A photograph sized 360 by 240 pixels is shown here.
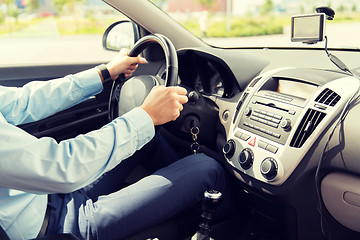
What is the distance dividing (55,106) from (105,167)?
736 millimetres

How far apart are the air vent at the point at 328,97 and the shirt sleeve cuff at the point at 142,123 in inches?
22.9

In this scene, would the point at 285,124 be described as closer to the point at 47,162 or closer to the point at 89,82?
the point at 47,162

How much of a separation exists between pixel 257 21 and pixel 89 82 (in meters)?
12.4

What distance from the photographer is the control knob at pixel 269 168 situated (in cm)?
138

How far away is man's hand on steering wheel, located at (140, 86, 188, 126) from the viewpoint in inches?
49.5

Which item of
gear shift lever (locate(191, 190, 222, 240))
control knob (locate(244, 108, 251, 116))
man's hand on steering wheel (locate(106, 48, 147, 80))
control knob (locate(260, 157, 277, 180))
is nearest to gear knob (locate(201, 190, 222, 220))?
gear shift lever (locate(191, 190, 222, 240))

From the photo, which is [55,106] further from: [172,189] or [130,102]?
[172,189]

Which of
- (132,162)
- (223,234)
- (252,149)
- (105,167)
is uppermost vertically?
(105,167)

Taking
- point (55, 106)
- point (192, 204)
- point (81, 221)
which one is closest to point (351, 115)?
point (192, 204)

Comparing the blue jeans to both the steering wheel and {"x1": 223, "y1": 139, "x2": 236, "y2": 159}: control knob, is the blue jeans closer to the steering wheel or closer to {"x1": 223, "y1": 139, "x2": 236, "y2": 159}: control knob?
{"x1": 223, "y1": 139, "x2": 236, "y2": 159}: control knob

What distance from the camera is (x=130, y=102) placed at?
1.70 metres

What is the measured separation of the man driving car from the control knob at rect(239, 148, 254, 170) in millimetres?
99

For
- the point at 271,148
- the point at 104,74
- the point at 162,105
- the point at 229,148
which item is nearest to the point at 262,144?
the point at 271,148

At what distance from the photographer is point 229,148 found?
1587 mm
